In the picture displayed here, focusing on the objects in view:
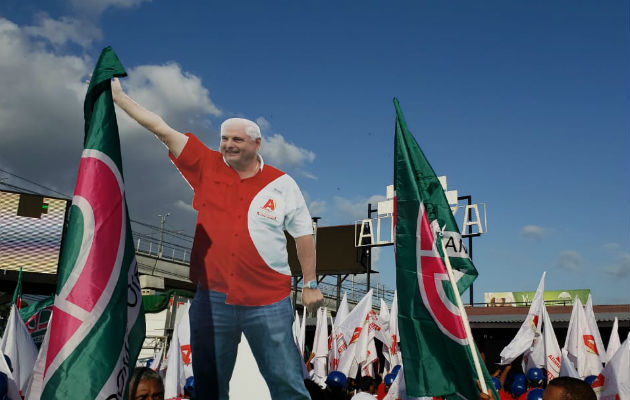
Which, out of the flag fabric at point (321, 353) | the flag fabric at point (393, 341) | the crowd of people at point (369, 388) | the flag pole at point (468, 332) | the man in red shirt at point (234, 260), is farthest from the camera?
the flag fabric at point (321, 353)

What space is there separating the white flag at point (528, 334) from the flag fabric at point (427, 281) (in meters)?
6.84

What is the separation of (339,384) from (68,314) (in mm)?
4886

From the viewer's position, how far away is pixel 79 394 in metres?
3.19

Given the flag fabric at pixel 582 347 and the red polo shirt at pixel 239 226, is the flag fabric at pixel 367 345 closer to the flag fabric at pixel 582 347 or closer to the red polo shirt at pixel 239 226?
the flag fabric at pixel 582 347

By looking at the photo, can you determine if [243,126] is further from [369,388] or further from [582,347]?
[582,347]

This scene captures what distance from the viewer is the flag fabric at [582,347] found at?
11195 millimetres

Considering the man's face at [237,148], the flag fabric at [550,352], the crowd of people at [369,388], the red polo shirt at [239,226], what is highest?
the man's face at [237,148]

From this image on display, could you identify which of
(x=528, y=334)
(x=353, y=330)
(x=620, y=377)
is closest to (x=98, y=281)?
(x=620, y=377)

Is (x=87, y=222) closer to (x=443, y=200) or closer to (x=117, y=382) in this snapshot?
(x=117, y=382)

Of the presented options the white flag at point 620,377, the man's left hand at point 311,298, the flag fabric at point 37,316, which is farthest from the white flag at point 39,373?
the flag fabric at point 37,316

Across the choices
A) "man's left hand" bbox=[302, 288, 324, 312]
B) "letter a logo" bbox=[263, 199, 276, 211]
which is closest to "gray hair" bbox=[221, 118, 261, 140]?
"letter a logo" bbox=[263, 199, 276, 211]

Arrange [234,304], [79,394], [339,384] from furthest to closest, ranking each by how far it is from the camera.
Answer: [339,384] < [234,304] < [79,394]

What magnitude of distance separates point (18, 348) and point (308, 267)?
520 centimetres

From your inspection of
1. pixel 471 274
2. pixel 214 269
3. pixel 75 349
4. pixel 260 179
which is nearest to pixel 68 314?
pixel 75 349
